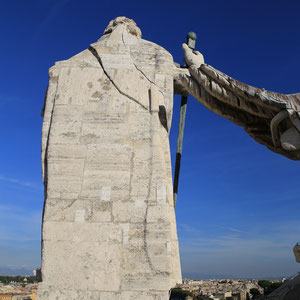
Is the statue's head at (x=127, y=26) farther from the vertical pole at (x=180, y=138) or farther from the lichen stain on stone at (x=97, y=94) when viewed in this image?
the lichen stain on stone at (x=97, y=94)

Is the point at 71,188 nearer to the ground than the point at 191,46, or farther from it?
nearer to the ground

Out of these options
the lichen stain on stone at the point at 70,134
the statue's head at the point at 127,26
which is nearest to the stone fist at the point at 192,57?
the statue's head at the point at 127,26

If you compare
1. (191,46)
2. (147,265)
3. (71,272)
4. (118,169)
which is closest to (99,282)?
(71,272)

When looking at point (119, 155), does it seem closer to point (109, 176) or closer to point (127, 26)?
point (109, 176)

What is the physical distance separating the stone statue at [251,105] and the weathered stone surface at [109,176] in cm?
63

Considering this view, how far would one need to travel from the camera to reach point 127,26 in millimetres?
5961

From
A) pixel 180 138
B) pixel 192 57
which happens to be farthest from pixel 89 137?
pixel 192 57

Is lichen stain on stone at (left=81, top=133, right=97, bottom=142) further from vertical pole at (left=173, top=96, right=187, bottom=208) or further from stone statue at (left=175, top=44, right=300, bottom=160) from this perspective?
vertical pole at (left=173, top=96, right=187, bottom=208)

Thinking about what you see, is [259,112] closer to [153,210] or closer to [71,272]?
[153,210]

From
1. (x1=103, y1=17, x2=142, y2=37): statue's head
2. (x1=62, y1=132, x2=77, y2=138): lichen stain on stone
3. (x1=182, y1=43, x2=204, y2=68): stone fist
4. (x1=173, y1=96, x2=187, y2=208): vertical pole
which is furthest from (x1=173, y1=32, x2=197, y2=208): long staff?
(x1=62, y1=132, x2=77, y2=138): lichen stain on stone

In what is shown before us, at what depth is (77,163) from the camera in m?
4.50

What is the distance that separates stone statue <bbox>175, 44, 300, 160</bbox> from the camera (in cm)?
402

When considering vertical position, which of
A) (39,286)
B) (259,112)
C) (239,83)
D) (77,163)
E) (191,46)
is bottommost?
(39,286)

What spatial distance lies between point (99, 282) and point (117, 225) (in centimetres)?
72
